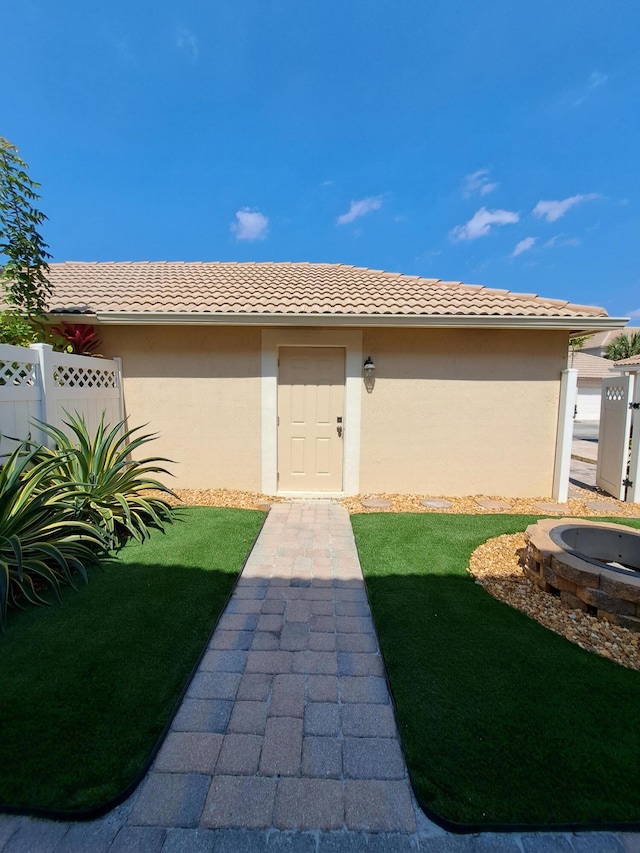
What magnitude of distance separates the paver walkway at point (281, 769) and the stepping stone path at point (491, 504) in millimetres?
3982

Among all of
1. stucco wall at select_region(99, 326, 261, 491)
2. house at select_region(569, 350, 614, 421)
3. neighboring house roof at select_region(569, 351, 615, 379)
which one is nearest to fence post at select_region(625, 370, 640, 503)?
stucco wall at select_region(99, 326, 261, 491)

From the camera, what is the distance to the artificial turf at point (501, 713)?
5.56 ft

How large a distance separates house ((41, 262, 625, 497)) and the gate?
1.30 m

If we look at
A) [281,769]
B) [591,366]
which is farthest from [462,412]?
[591,366]

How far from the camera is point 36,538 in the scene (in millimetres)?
3520

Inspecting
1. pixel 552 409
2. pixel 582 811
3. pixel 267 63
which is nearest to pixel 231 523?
pixel 582 811

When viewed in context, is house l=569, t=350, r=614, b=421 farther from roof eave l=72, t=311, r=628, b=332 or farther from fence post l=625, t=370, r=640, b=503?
roof eave l=72, t=311, r=628, b=332

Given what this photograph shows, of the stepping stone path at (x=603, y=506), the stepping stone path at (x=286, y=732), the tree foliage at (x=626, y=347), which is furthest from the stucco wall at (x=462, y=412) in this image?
the tree foliage at (x=626, y=347)

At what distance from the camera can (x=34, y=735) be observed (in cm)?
198

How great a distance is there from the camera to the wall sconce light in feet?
21.1

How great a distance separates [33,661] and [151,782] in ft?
4.48

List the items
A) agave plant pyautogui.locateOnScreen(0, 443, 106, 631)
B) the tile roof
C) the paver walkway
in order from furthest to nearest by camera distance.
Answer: the tile roof
agave plant pyautogui.locateOnScreen(0, 443, 106, 631)
the paver walkway

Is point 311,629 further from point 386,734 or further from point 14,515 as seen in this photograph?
point 14,515

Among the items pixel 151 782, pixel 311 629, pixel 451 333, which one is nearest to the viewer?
pixel 151 782
